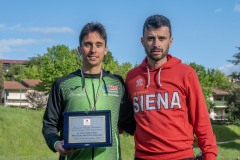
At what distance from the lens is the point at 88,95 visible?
4.00 metres

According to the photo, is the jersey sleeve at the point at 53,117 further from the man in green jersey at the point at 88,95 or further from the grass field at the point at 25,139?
the grass field at the point at 25,139

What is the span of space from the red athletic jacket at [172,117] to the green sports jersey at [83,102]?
0.83ft

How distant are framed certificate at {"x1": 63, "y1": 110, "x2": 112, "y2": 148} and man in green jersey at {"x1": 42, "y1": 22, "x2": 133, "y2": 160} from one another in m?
0.21

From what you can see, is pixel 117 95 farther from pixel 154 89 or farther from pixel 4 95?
pixel 4 95

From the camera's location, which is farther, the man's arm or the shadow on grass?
the shadow on grass

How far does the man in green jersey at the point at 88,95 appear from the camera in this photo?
12.9 ft

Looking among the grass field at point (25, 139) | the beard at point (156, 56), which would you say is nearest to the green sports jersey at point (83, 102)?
the beard at point (156, 56)

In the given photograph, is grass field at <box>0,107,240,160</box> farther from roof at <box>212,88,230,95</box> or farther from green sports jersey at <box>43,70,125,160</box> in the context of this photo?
roof at <box>212,88,230,95</box>

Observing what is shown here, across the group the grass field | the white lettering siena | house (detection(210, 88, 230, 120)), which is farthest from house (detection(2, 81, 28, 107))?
the white lettering siena

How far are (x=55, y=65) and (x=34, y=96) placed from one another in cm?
746

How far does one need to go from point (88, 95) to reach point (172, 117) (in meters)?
0.80

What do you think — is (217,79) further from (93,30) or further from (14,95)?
(93,30)

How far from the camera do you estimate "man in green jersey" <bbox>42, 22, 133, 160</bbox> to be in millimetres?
3939

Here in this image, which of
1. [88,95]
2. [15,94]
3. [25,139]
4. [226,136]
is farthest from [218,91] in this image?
[88,95]
